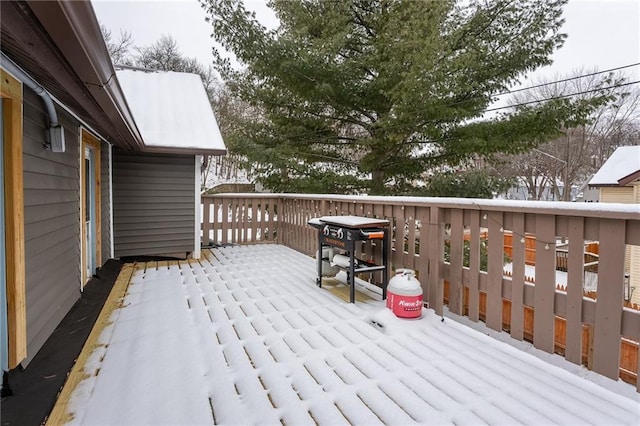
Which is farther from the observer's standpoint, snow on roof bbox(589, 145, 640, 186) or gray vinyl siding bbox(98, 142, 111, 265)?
snow on roof bbox(589, 145, 640, 186)

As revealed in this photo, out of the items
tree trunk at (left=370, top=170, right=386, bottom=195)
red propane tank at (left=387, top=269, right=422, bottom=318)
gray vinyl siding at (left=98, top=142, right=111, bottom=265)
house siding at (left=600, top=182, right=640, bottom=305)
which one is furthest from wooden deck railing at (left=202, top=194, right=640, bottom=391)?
house siding at (left=600, top=182, right=640, bottom=305)

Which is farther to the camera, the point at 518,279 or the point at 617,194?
the point at 617,194

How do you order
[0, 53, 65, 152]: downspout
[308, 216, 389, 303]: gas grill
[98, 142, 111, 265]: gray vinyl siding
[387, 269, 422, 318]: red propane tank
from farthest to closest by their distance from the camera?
[98, 142, 111, 265]: gray vinyl siding < [308, 216, 389, 303]: gas grill < [387, 269, 422, 318]: red propane tank < [0, 53, 65, 152]: downspout

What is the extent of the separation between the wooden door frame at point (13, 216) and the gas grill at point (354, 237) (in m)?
2.54

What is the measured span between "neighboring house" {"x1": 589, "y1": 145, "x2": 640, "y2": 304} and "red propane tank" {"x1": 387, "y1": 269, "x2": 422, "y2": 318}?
1020cm

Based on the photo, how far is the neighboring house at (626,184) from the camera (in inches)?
390

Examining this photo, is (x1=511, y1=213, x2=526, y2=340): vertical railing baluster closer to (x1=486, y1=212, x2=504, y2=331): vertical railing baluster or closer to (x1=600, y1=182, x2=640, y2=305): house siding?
(x1=486, y1=212, x2=504, y2=331): vertical railing baluster

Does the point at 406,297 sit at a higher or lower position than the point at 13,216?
lower

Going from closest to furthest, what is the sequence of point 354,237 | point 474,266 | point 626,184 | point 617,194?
1. point 474,266
2. point 354,237
3. point 626,184
4. point 617,194

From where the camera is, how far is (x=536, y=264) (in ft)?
8.13

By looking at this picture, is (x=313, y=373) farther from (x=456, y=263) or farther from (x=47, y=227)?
(x=47, y=227)

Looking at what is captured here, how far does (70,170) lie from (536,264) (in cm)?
408

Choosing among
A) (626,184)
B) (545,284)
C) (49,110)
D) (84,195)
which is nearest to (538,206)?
(545,284)

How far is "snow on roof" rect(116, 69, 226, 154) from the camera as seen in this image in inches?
220
